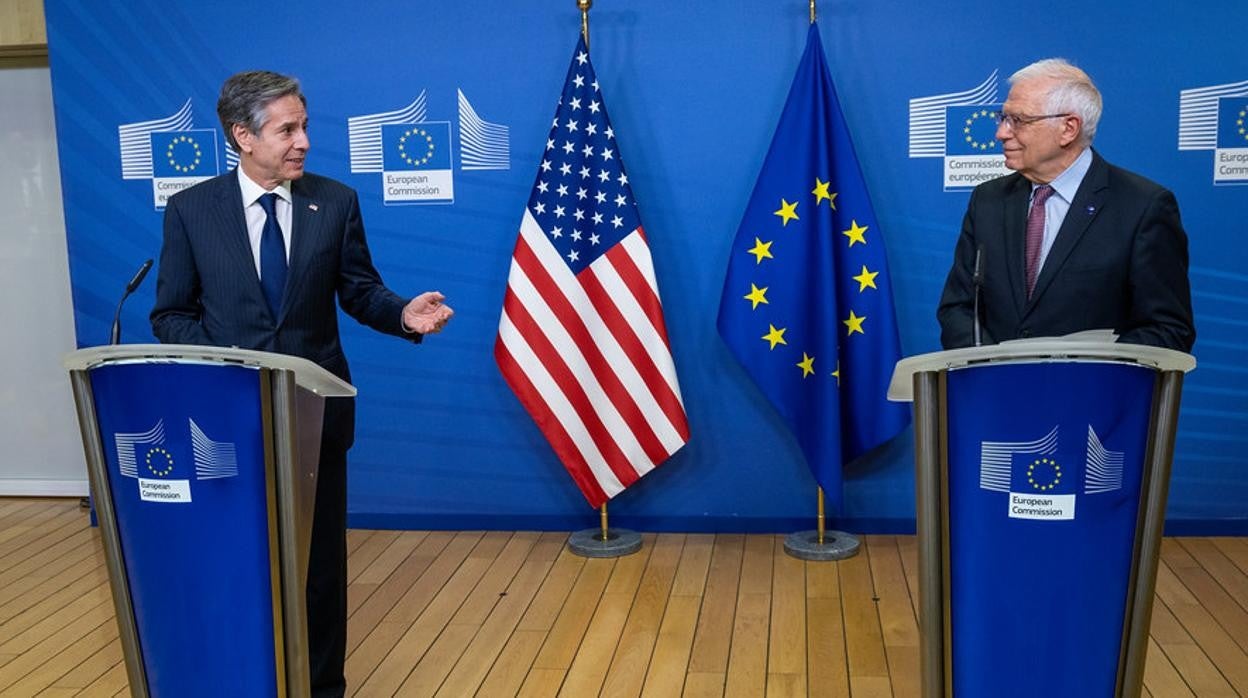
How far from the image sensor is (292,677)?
7.36 ft

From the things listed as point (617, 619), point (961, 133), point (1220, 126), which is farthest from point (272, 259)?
point (1220, 126)

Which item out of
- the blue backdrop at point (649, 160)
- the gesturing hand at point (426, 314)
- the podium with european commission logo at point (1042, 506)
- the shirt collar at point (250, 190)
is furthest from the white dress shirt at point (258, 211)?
the blue backdrop at point (649, 160)

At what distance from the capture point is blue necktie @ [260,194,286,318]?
2.81 metres

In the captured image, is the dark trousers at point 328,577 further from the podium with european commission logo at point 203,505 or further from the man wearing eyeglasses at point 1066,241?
the man wearing eyeglasses at point 1066,241

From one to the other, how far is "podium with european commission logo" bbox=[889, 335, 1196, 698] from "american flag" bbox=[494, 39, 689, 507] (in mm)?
2385

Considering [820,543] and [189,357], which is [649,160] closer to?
[820,543]

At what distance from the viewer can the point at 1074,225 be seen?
268cm

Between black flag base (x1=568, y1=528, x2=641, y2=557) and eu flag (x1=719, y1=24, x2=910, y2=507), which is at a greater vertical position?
→ eu flag (x1=719, y1=24, x2=910, y2=507)

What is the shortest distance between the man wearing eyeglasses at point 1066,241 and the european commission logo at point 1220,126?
5.86ft

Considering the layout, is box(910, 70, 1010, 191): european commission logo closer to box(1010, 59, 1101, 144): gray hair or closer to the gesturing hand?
box(1010, 59, 1101, 144): gray hair

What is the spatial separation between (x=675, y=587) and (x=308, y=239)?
1.86m

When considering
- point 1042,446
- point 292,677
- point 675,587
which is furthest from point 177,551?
point 675,587

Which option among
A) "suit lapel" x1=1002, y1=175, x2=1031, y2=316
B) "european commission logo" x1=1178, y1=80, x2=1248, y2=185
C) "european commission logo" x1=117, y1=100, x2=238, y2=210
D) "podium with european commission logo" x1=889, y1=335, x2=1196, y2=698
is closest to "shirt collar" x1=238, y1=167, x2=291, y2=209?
"podium with european commission logo" x1=889, y1=335, x2=1196, y2=698

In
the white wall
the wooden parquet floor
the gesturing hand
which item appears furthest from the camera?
the white wall
